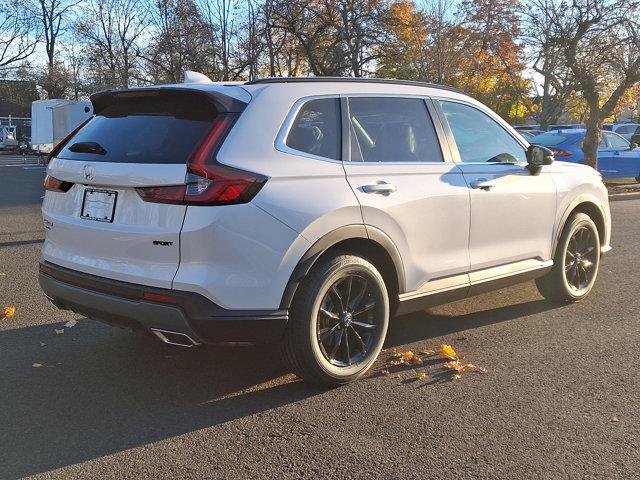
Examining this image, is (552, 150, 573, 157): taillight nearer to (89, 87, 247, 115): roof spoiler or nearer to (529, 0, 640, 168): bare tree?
(529, 0, 640, 168): bare tree

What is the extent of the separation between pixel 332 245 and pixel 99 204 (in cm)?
134

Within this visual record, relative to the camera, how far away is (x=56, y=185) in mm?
3812

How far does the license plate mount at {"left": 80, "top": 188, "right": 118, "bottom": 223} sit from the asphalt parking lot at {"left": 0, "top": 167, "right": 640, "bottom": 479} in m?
1.05

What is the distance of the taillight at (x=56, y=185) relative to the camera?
3723 mm

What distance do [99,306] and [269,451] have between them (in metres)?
1.24

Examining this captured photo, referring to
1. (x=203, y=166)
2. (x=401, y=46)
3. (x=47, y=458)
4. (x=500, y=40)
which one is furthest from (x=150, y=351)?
(x=500, y=40)

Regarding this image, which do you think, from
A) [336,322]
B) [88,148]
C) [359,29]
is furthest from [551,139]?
[88,148]

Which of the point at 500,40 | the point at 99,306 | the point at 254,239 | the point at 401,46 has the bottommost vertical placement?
the point at 99,306

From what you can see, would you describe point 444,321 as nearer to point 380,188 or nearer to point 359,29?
point 380,188

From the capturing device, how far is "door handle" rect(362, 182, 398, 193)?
3760 millimetres

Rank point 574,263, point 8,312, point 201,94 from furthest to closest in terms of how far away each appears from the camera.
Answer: point 574,263
point 8,312
point 201,94

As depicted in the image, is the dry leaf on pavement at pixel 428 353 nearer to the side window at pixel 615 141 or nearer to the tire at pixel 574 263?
the tire at pixel 574 263

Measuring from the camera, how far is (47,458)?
9.70 ft

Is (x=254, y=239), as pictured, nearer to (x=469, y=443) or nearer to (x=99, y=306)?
(x=99, y=306)
